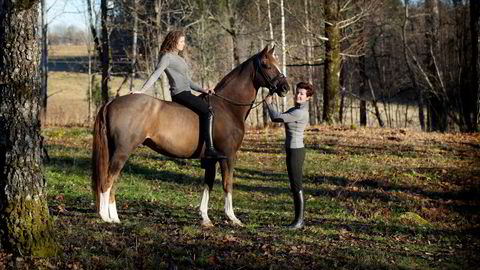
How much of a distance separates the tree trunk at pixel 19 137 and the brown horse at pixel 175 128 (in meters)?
2.28

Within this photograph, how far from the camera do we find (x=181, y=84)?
30.3 ft

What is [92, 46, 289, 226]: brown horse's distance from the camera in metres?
8.80

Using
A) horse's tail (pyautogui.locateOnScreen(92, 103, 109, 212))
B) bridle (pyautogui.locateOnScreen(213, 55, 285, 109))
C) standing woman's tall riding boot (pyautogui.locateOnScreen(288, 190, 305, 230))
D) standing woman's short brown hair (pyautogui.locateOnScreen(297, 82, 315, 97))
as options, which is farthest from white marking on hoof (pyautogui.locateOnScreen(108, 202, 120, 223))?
standing woman's short brown hair (pyautogui.locateOnScreen(297, 82, 315, 97))

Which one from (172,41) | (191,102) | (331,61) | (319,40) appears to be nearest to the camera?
(172,41)

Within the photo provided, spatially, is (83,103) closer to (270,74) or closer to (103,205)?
(270,74)

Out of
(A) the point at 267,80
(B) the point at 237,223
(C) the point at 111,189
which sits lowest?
(B) the point at 237,223

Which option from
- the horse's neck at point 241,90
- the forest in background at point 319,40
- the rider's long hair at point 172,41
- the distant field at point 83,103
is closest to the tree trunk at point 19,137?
the rider's long hair at point 172,41

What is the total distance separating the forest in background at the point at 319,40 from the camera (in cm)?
2609

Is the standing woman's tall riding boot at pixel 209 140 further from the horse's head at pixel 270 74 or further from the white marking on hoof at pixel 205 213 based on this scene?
the horse's head at pixel 270 74

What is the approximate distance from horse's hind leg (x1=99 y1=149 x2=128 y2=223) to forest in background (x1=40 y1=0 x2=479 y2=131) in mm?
16591

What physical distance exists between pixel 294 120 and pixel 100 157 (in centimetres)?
307

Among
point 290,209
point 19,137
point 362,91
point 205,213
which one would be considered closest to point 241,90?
point 205,213

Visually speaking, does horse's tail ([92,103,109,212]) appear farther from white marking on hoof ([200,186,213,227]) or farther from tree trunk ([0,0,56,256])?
tree trunk ([0,0,56,256])

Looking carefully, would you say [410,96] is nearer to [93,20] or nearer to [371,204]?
[93,20]
